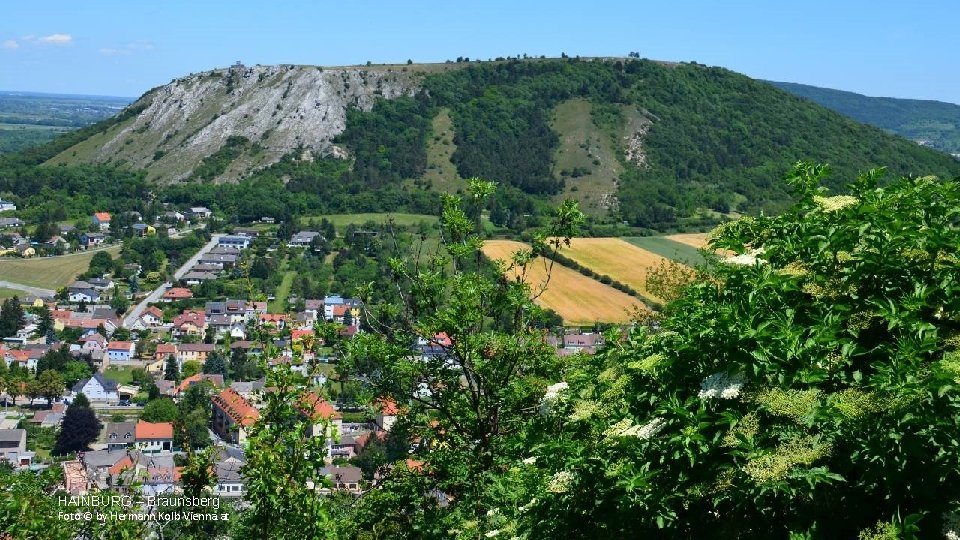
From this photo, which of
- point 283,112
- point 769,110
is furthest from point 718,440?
point 769,110

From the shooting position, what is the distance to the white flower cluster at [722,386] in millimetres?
5848

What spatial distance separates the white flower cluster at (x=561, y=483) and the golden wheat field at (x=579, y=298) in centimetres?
5511

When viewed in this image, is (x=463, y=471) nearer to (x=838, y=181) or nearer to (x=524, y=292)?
(x=524, y=292)

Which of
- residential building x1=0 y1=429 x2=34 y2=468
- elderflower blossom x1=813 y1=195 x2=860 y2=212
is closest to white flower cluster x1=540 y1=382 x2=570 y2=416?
elderflower blossom x1=813 y1=195 x2=860 y2=212

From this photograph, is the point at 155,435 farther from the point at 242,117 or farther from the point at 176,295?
the point at 242,117

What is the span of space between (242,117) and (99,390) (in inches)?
3761

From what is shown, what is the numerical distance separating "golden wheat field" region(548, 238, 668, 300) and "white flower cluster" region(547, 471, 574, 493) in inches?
2489

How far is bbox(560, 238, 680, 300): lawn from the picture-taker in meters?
76.1

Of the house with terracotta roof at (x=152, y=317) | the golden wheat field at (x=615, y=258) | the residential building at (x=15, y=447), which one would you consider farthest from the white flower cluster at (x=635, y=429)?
the house with terracotta roof at (x=152, y=317)

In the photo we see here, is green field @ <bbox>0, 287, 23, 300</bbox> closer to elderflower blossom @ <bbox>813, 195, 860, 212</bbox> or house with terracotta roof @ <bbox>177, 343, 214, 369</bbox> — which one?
house with terracotta roof @ <bbox>177, 343, 214, 369</bbox>

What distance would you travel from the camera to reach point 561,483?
6992mm

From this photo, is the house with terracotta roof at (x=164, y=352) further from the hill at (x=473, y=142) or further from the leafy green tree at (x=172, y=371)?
the hill at (x=473, y=142)

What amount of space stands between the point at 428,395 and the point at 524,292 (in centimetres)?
182

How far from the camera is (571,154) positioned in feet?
450
